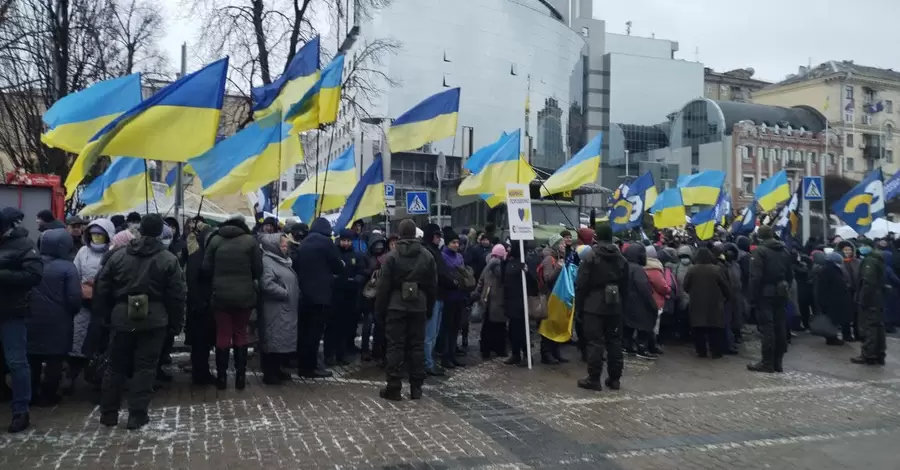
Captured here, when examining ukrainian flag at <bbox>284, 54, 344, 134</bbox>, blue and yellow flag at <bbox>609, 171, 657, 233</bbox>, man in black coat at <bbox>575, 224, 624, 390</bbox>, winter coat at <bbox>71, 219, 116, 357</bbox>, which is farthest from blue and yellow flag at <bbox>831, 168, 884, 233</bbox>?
winter coat at <bbox>71, 219, 116, 357</bbox>

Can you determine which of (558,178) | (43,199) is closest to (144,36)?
(43,199)

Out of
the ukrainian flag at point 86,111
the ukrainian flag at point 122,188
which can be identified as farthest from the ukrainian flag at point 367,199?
the ukrainian flag at point 86,111

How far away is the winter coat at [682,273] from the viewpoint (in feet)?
39.3

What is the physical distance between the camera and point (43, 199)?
48.0 feet

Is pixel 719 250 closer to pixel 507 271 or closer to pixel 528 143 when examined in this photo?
pixel 507 271

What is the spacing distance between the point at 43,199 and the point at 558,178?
10.3m

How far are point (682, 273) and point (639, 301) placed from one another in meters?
1.56

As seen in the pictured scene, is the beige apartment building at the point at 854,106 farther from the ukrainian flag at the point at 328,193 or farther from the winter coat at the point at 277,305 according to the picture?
the winter coat at the point at 277,305

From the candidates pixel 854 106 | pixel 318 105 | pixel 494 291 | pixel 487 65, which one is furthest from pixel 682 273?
pixel 854 106

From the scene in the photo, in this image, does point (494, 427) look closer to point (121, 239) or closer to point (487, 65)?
point (121, 239)

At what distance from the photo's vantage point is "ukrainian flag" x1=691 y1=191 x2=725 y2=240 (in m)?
19.1

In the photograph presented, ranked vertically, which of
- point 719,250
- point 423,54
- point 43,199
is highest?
point 423,54

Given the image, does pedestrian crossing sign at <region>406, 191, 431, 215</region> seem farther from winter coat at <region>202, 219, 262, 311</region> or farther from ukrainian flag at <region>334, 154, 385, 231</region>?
winter coat at <region>202, 219, 262, 311</region>

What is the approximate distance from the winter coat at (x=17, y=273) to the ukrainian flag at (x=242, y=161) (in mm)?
3069
